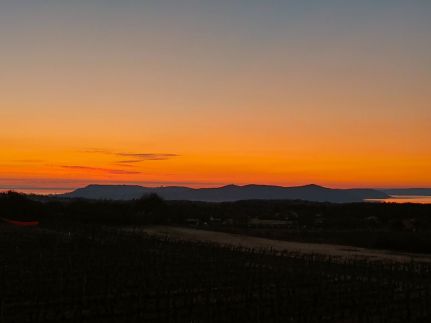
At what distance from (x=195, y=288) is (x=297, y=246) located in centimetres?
2146

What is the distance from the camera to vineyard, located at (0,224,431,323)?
14.2m

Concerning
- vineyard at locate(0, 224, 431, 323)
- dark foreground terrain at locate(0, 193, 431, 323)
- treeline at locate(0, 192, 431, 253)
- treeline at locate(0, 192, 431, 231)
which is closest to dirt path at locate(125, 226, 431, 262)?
dark foreground terrain at locate(0, 193, 431, 323)

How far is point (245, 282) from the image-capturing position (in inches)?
753

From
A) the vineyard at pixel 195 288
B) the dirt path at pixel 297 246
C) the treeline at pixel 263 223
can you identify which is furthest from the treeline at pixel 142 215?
Result: the vineyard at pixel 195 288

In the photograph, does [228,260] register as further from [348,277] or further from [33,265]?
[33,265]

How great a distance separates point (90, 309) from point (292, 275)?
8.97 meters

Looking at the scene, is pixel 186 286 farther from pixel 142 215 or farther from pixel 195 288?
pixel 142 215

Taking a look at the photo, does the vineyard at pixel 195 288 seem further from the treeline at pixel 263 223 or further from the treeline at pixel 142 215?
the treeline at pixel 142 215

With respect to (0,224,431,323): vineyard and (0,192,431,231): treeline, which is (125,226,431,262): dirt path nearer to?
(0,224,431,323): vineyard

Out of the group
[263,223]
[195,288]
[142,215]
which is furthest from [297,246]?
[142,215]

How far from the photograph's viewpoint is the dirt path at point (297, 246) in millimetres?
34375

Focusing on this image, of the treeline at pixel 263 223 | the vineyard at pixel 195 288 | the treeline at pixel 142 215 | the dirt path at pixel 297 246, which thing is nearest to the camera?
the vineyard at pixel 195 288

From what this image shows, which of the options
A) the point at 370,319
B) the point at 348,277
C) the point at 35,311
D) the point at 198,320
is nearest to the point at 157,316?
the point at 198,320

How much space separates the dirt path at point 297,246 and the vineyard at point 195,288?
870 centimetres
